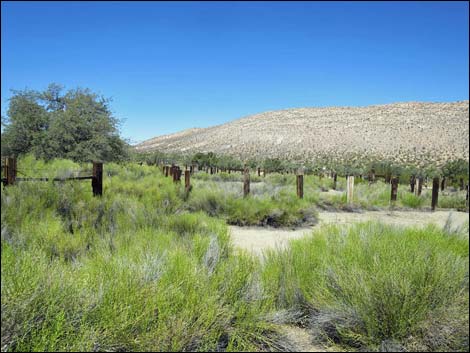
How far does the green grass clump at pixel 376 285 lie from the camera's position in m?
3.80

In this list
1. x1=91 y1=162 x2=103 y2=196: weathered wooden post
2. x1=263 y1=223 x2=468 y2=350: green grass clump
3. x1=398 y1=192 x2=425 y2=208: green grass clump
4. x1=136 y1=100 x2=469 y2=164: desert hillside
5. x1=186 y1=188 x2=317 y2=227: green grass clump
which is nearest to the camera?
x1=263 y1=223 x2=468 y2=350: green grass clump

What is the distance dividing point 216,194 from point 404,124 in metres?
107

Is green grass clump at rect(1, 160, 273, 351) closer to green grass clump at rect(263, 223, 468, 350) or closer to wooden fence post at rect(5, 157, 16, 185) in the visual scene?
green grass clump at rect(263, 223, 468, 350)

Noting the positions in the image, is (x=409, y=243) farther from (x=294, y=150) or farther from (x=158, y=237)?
(x=294, y=150)

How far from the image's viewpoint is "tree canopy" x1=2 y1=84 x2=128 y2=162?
22.7 meters

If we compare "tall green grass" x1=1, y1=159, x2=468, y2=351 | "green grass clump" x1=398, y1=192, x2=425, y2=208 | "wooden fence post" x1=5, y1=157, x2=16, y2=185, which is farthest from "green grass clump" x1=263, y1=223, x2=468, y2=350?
"green grass clump" x1=398, y1=192, x2=425, y2=208

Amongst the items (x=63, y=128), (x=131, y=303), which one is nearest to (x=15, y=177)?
(x=131, y=303)

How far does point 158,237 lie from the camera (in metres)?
6.41

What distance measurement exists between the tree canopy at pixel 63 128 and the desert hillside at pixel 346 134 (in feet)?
177

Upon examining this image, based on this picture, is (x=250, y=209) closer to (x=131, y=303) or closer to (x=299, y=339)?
(x=299, y=339)

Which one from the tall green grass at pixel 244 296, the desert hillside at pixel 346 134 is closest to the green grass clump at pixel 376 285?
the tall green grass at pixel 244 296

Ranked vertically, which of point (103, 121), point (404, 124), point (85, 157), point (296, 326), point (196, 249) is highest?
point (404, 124)

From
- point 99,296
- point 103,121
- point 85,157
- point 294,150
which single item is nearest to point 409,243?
point 99,296

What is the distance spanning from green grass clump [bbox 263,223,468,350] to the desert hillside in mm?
72096
